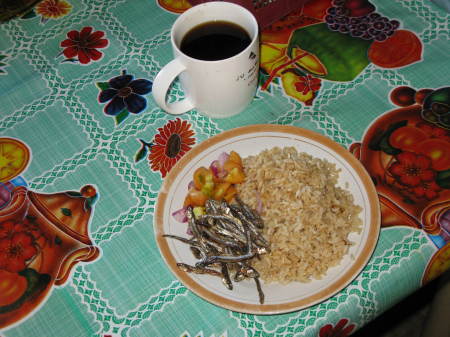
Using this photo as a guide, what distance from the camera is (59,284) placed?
3.57 ft

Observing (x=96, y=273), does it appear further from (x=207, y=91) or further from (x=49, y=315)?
(x=207, y=91)

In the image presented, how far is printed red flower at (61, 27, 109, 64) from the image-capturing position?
57.7 inches

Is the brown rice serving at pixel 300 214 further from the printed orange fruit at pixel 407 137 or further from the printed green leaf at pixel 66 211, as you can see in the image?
the printed green leaf at pixel 66 211

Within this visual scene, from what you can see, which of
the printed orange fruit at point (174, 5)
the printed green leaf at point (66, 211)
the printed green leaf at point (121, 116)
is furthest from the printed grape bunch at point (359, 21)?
the printed green leaf at point (66, 211)

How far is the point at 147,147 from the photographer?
127cm

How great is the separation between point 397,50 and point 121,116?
2.89 feet

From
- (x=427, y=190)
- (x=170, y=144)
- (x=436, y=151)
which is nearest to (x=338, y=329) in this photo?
(x=427, y=190)

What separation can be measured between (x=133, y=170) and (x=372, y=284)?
69 cm

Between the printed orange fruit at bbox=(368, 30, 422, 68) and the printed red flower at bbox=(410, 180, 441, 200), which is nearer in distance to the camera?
the printed red flower at bbox=(410, 180, 441, 200)

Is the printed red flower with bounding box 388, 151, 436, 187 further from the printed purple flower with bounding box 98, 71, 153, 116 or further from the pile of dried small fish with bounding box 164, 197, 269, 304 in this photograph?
the printed purple flower with bounding box 98, 71, 153, 116

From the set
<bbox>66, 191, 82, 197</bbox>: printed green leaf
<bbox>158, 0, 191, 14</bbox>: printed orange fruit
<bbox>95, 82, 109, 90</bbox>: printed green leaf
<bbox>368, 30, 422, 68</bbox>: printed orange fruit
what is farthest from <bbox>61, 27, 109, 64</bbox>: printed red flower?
<bbox>368, 30, 422, 68</bbox>: printed orange fruit

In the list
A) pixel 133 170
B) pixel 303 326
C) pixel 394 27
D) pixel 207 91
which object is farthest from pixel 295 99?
pixel 303 326

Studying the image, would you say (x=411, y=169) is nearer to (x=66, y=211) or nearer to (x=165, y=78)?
(x=165, y=78)

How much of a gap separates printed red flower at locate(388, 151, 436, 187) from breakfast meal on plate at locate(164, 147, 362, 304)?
0.19m
